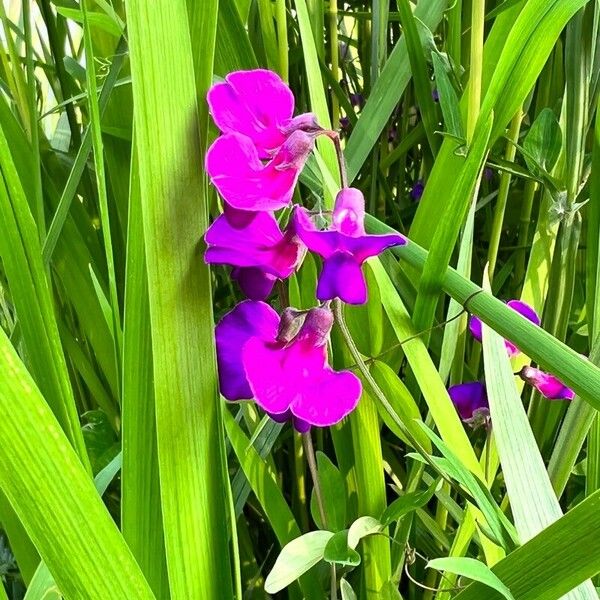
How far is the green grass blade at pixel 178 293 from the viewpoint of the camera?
26 cm

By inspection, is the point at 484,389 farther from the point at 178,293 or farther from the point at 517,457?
the point at 178,293

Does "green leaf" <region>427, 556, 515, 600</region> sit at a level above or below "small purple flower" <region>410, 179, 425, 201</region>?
below

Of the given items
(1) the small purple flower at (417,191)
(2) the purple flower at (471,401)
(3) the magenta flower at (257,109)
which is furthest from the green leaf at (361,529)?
(1) the small purple flower at (417,191)

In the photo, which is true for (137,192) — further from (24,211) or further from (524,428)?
(524,428)

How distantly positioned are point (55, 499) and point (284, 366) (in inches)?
4.2

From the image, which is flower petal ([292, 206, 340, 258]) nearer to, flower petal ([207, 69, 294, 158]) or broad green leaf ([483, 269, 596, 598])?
flower petal ([207, 69, 294, 158])

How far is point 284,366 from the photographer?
0.30 m

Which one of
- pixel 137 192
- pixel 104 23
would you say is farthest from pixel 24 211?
pixel 104 23

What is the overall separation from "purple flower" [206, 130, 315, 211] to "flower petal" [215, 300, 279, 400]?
62mm

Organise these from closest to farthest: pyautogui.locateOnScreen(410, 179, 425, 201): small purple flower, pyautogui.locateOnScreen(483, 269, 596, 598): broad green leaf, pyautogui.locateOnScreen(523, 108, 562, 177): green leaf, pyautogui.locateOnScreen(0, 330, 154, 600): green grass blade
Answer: pyautogui.locateOnScreen(0, 330, 154, 600): green grass blade, pyautogui.locateOnScreen(483, 269, 596, 598): broad green leaf, pyautogui.locateOnScreen(523, 108, 562, 177): green leaf, pyautogui.locateOnScreen(410, 179, 425, 201): small purple flower

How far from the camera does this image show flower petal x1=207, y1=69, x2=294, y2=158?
28 cm

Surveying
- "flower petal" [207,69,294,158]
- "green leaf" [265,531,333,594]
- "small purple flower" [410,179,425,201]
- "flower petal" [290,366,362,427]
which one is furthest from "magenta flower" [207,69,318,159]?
"small purple flower" [410,179,425,201]

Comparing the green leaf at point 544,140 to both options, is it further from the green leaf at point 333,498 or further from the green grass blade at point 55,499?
the green grass blade at point 55,499

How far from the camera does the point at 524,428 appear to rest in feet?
1.21
